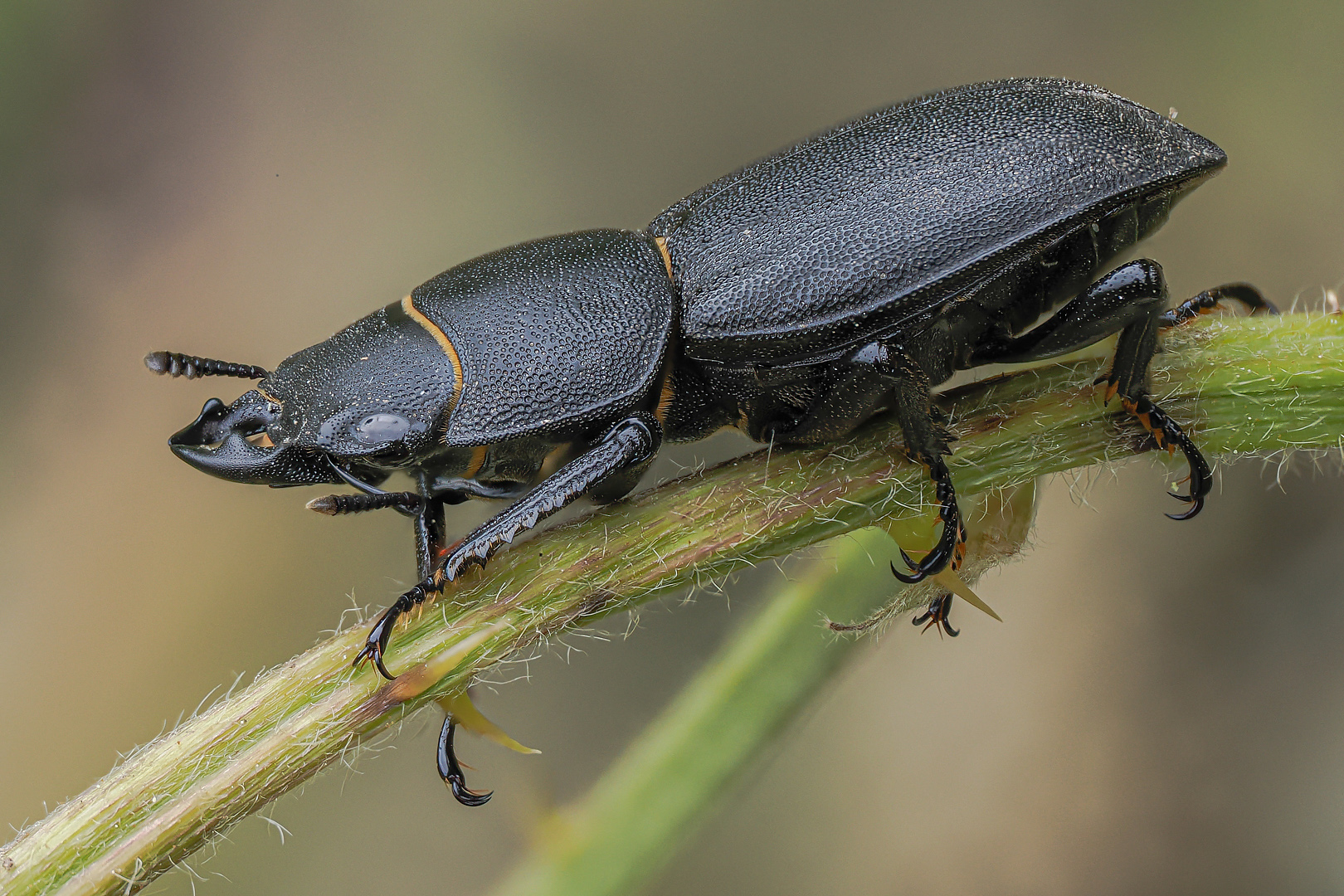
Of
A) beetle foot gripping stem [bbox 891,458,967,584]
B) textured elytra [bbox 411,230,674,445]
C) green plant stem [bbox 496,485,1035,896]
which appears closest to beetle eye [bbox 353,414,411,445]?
textured elytra [bbox 411,230,674,445]

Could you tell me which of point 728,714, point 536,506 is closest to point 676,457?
point 536,506

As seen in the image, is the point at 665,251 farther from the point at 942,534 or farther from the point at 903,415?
the point at 942,534

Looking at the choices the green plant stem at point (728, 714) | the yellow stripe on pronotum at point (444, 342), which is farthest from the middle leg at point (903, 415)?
the yellow stripe on pronotum at point (444, 342)

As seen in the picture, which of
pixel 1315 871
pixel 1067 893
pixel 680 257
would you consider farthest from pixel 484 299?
pixel 1315 871

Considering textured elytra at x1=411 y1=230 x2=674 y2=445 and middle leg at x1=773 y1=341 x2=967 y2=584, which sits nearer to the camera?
middle leg at x1=773 y1=341 x2=967 y2=584

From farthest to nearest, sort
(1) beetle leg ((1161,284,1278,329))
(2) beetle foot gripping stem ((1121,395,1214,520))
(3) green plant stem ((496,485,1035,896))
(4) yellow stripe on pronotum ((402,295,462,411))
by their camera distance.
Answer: (4) yellow stripe on pronotum ((402,295,462,411)) < (1) beetle leg ((1161,284,1278,329)) < (3) green plant stem ((496,485,1035,896)) < (2) beetle foot gripping stem ((1121,395,1214,520))

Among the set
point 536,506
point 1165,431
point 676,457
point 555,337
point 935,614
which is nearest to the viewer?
point 1165,431

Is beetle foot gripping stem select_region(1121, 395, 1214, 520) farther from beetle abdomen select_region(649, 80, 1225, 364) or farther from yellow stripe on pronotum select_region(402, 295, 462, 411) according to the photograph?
yellow stripe on pronotum select_region(402, 295, 462, 411)
